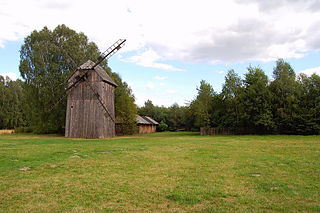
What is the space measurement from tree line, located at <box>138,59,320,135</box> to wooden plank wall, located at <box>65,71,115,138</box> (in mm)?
18599

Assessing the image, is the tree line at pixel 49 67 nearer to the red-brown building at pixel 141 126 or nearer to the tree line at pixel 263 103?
the red-brown building at pixel 141 126

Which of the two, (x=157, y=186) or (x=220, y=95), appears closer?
(x=157, y=186)

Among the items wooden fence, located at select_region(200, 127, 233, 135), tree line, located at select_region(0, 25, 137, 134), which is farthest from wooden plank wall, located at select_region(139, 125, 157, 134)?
tree line, located at select_region(0, 25, 137, 134)

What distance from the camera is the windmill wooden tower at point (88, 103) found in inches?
1215

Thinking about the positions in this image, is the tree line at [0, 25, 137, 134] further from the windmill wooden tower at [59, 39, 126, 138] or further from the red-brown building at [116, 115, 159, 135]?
the red-brown building at [116, 115, 159, 135]

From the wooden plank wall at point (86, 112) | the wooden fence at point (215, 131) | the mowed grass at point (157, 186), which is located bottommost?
the mowed grass at point (157, 186)

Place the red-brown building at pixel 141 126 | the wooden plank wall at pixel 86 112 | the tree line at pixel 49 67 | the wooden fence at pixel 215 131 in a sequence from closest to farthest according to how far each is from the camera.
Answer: the wooden plank wall at pixel 86 112
the tree line at pixel 49 67
the wooden fence at pixel 215 131
the red-brown building at pixel 141 126

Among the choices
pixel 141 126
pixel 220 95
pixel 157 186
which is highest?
pixel 220 95

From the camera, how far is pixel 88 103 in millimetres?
31172

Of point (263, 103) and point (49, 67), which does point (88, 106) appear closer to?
point (49, 67)

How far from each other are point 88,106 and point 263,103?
26947 millimetres

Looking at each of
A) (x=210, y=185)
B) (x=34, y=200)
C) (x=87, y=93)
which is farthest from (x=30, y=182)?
(x=87, y=93)

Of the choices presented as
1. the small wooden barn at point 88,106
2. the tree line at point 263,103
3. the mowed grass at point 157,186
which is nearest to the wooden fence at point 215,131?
the tree line at point 263,103

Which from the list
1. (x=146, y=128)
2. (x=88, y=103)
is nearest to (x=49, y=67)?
(x=88, y=103)
